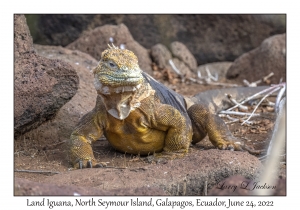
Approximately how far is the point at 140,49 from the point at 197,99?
4351 millimetres

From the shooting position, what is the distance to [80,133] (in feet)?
23.8

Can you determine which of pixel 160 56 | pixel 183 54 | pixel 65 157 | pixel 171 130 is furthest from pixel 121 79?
pixel 183 54

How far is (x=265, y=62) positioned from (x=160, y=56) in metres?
2.61

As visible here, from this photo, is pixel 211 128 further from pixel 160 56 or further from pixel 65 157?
pixel 160 56

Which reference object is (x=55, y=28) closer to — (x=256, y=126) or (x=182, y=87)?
(x=182, y=87)

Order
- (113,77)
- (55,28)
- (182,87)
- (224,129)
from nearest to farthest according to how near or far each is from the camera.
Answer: (113,77)
(224,129)
(182,87)
(55,28)

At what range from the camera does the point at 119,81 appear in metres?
6.31

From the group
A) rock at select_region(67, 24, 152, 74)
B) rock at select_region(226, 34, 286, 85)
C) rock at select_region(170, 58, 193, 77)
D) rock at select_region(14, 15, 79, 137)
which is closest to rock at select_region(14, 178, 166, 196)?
rock at select_region(14, 15, 79, 137)

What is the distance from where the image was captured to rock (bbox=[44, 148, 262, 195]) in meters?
5.91

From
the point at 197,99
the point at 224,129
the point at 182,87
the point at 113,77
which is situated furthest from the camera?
the point at 182,87

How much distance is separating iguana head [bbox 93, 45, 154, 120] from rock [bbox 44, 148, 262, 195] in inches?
31.8

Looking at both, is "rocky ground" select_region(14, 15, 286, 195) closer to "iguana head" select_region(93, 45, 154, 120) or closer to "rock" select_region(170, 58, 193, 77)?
"iguana head" select_region(93, 45, 154, 120)

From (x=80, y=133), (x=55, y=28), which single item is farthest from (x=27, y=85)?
(x=55, y=28)

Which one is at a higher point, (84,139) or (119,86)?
(119,86)
